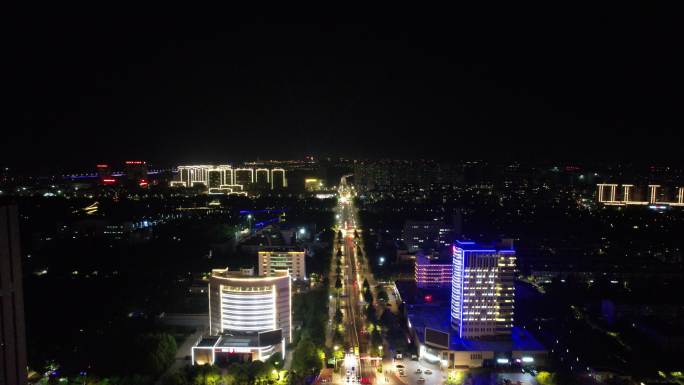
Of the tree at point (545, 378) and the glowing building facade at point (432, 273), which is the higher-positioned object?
the glowing building facade at point (432, 273)

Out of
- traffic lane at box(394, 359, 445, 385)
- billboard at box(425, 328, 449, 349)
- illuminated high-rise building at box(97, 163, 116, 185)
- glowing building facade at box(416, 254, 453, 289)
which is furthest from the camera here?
illuminated high-rise building at box(97, 163, 116, 185)

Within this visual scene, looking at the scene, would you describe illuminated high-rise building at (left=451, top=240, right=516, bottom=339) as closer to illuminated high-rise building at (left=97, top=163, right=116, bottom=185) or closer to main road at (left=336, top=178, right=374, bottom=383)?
main road at (left=336, top=178, right=374, bottom=383)

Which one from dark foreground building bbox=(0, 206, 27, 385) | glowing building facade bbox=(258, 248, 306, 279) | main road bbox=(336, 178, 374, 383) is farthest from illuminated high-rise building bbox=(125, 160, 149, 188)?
dark foreground building bbox=(0, 206, 27, 385)

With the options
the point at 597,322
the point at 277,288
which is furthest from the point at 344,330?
the point at 597,322

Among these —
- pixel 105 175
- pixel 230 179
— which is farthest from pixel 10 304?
pixel 230 179

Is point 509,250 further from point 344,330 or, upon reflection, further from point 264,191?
point 264,191

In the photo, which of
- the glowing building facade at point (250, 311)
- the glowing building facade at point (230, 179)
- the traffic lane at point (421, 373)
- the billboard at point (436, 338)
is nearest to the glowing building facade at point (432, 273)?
the billboard at point (436, 338)

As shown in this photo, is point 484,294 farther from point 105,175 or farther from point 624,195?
point 105,175

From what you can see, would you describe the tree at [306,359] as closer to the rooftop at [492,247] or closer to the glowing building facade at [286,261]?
the rooftop at [492,247]
